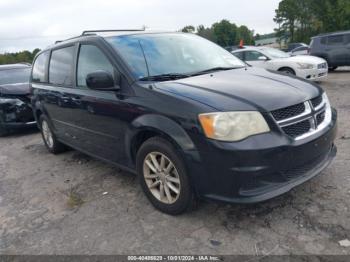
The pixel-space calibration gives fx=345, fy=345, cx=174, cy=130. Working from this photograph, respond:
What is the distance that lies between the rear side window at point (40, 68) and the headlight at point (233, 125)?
362cm

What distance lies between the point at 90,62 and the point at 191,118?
1.82m

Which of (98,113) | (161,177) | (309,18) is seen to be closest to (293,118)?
(161,177)

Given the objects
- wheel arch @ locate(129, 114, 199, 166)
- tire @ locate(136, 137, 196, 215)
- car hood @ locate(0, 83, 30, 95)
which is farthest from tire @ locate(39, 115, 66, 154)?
tire @ locate(136, 137, 196, 215)

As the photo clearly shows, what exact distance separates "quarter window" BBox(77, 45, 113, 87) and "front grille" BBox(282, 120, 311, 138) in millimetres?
1889

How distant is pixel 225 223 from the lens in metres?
3.06

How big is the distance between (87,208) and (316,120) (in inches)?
95.9

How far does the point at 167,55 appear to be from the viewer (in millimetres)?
3791

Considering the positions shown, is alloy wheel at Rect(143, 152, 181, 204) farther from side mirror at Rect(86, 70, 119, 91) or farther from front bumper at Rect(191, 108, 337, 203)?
side mirror at Rect(86, 70, 119, 91)

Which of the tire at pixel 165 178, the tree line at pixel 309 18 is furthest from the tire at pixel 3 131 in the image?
the tree line at pixel 309 18

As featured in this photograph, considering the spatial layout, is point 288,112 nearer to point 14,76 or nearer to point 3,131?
point 3,131

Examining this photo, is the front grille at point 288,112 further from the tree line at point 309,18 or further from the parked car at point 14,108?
the tree line at point 309,18

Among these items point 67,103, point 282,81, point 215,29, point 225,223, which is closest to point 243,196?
point 225,223

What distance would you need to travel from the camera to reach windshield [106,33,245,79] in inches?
140

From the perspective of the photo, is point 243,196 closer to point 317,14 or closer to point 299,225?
point 299,225
